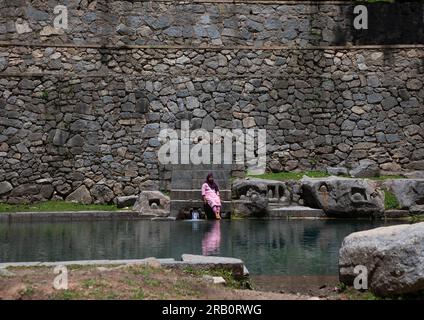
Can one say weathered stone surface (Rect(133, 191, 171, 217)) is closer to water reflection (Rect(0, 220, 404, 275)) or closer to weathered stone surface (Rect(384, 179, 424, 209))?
water reflection (Rect(0, 220, 404, 275))

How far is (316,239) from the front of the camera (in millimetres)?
11758

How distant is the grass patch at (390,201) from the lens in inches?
631

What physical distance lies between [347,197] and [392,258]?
9538 millimetres

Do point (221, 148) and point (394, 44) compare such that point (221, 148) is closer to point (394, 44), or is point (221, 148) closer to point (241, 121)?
point (241, 121)

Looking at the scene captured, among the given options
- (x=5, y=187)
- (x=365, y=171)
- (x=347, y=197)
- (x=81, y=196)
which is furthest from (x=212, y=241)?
(x=5, y=187)

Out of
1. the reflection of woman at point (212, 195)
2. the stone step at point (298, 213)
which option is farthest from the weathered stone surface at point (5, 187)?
the stone step at point (298, 213)

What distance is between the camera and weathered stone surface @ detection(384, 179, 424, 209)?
52.6 ft

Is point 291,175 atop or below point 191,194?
atop

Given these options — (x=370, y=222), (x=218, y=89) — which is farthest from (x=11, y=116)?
(x=370, y=222)

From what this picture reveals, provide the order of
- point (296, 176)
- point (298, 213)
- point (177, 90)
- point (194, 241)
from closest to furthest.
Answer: point (194, 241) → point (298, 213) → point (296, 176) → point (177, 90)

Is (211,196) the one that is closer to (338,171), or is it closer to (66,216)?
(66,216)

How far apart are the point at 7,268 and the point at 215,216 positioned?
8948 millimetres

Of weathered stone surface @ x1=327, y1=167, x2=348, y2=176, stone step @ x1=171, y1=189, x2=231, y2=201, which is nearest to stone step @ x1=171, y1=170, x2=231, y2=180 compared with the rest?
stone step @ x1=171, y1=189, x2=231, y2=201

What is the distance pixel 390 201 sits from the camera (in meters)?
16.1
